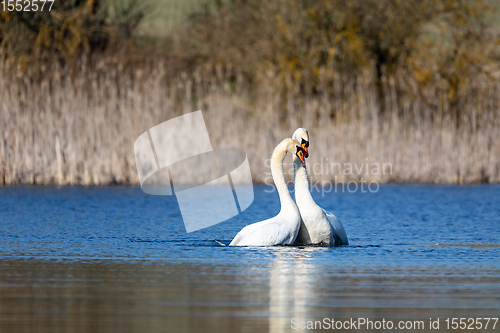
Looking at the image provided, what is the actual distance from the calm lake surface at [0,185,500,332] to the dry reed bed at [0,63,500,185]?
2338mm

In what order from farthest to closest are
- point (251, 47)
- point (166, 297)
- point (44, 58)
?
point (251, 47) < point (44, 58) < point (166, 297)

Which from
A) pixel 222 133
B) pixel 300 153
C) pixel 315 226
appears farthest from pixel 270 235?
pixel 222 133

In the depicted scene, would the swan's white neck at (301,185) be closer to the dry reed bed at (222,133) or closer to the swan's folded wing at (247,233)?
the swan's folded wing at (247,233)

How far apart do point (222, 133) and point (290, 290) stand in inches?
369

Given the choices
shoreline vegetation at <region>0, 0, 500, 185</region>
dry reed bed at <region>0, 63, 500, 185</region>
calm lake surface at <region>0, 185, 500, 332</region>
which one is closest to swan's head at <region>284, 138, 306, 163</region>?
calm lake surface at <region>0, 185, 500, 332</region>

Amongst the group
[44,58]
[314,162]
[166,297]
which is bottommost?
[166,297]

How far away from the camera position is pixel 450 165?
14883 millimetres

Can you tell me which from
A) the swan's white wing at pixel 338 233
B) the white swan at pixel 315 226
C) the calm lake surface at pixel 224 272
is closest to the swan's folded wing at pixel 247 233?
the calm lake surface at pixel 224 272

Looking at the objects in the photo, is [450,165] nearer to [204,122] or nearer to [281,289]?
[204,122]

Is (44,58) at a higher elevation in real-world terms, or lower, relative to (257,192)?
higher

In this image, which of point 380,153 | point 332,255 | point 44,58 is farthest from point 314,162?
point 332,255

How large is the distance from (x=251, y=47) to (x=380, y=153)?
4.73m

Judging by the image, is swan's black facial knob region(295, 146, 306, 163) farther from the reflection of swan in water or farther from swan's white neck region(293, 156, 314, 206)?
the reflection of swan in water

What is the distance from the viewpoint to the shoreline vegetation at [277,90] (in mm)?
14102
